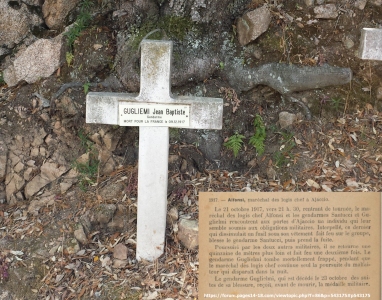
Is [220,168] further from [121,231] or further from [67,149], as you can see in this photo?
[67,149]

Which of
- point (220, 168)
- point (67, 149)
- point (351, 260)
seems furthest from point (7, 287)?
point (351, 260)

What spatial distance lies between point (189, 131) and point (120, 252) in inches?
61.6

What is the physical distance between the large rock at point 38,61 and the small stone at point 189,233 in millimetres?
2465

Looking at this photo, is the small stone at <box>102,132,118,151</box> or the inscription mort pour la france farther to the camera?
the small stone at <box>102,132,118,151</box>

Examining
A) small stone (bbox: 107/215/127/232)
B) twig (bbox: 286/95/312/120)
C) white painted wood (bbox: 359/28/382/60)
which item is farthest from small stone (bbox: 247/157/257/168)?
white painted wood (bbox: 359/28/382/60)

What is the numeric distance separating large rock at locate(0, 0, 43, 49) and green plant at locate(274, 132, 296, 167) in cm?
329

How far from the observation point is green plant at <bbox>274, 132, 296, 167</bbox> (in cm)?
502

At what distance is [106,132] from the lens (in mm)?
5242

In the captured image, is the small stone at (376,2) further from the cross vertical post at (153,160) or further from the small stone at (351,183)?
the cross vertical post at (153,160)

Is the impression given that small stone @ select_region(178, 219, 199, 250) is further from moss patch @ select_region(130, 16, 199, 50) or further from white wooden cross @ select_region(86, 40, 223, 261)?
moss patch @ select_region(130, 16, 199, 50)

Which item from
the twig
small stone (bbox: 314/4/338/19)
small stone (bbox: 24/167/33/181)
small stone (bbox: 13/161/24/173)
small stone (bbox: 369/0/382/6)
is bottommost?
small stone (bbox: 24/167/33/181)

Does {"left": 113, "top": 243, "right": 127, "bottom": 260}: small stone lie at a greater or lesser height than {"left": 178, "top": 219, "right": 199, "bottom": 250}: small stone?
lesser

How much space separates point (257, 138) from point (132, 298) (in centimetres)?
215

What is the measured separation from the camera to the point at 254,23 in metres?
5.16
